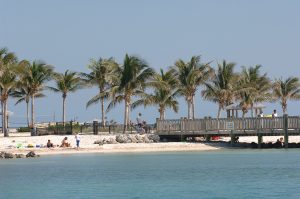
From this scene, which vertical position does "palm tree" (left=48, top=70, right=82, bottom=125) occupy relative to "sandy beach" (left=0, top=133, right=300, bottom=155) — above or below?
above

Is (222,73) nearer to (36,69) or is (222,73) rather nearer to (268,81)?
(268,81)

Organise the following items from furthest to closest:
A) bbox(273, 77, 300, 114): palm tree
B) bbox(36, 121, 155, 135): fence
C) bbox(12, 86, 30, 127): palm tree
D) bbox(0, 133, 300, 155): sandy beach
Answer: bbox(273, 77, 300, 114): palm tree → bbox(12, 86, 30, 127): palm tree → bbox(36, 121, 155, 135): fence → bbox(0, 133, 300, 155): sandy beach

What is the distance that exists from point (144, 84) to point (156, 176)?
1326 inches

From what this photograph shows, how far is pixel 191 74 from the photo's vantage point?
75.9m

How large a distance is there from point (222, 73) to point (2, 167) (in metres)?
37.9

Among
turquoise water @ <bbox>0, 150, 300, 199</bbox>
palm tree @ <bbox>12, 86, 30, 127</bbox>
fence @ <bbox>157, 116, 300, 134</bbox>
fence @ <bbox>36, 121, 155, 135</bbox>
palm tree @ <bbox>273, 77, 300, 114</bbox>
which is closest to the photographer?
turquoise water @ <bbox>0, 150, 300, 199</bbox>

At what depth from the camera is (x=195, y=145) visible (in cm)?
6041

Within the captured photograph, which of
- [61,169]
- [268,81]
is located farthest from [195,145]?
[268,81]

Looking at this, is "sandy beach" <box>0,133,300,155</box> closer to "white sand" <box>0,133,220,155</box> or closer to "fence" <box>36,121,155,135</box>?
"white sand" <box>0,133,220,155</box>

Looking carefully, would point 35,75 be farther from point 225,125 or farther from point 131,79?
point 225,125

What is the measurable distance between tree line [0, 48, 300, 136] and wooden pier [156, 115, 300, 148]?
7.31 m

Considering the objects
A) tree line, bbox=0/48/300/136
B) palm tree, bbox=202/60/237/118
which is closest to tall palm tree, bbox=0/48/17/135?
tree line, bbox=0/48/300/136

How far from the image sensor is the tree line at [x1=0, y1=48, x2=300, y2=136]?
70750mm

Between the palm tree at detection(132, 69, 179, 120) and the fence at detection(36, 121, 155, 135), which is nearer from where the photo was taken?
the fence at detection(36, 121, 155, 135)
